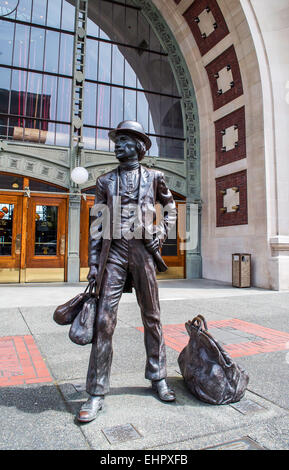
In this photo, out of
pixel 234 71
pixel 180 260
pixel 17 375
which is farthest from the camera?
pixel 180 260

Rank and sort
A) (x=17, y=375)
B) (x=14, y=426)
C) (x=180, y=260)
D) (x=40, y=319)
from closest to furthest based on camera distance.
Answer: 1. (x=14, y=426)
2. (x=17, y=375)
3. (x=40, y=319)
4. (x=180, y=260)

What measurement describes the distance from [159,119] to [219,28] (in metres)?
4.00

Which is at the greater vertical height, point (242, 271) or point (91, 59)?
point (91, 59)

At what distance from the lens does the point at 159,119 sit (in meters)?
14.3

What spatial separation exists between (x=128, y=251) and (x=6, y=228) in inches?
388

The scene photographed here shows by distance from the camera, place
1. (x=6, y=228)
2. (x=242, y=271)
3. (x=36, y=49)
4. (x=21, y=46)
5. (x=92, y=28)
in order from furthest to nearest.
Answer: (x=92, y=28)
(x=36, y=49)
(x=21, y=46)
(x=6, y=228)
(x=242, y=271)

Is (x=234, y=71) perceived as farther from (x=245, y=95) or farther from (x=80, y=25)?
(x=80, y=25)

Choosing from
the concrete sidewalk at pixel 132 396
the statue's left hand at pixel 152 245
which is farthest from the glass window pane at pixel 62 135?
the statue's left hand at pixel 152 245

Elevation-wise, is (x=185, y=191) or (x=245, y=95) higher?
(x=245, y=95)

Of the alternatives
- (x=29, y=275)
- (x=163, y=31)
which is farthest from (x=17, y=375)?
(x=163, y=31)

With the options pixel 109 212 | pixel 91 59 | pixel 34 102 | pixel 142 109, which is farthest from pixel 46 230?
pixel 109 212

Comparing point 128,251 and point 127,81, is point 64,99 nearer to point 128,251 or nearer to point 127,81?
point 127,81

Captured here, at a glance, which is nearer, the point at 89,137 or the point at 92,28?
the point at 89,137

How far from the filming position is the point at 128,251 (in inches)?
114
